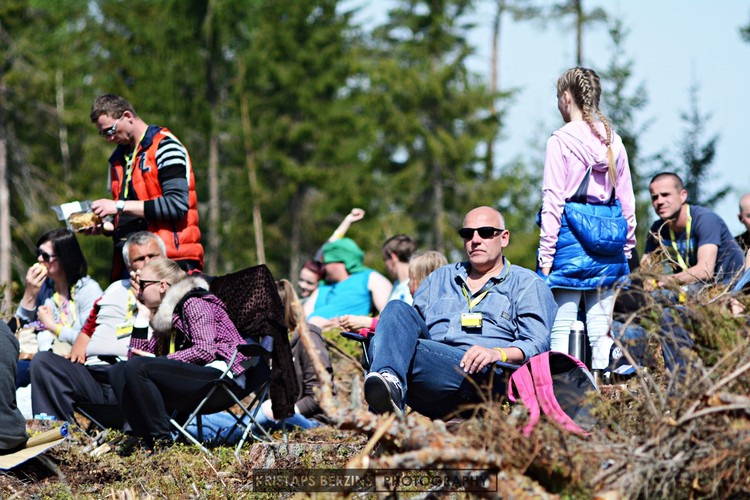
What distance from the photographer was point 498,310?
18.2ft

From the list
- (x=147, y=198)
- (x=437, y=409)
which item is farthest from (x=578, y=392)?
(x=147, y=198)

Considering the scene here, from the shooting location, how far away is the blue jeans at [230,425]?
7047 millimetres

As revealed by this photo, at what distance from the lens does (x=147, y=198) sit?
24.0 feet

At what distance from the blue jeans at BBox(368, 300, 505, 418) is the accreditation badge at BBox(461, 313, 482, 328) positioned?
0.16m

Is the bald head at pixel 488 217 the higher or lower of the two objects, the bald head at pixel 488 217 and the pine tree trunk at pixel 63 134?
the lower

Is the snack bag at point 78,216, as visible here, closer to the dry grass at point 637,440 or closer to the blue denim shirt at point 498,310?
the blue denim shirt at point 498,310

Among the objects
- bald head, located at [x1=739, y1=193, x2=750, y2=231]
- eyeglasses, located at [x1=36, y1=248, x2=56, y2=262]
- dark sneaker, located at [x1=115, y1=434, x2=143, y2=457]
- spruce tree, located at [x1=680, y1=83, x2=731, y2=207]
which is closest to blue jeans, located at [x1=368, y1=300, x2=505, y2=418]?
dark sneaker, located at [x1=115, y1=434, x2=143, y2=457]

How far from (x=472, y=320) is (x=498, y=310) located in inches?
6.3

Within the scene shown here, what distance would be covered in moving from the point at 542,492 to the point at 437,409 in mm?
1894

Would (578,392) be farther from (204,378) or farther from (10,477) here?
(10,477)

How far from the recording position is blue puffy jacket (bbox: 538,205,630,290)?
5.96 meters

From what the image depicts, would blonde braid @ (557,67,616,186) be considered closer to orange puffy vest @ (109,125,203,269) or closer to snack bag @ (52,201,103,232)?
orange puffy vest @ (109,125,203,269)

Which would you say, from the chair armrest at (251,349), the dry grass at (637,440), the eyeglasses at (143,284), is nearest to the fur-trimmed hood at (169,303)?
the eyeglasses at (143,284)

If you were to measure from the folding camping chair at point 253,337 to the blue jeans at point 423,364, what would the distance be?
4.13 feet
